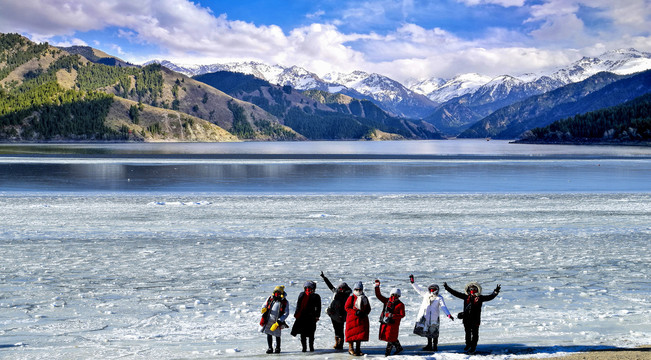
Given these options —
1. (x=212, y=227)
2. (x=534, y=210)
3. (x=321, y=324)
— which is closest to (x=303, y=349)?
(x=321, y=324)

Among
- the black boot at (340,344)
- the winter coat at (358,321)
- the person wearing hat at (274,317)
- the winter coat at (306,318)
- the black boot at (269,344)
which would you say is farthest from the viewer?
the black boot at (340,344)

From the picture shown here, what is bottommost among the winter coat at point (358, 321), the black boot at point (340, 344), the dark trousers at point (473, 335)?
the black boot at point (340, 344)

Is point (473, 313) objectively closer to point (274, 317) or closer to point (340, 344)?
point (340, 344)

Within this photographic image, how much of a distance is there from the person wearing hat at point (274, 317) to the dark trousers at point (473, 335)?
14.0 feet

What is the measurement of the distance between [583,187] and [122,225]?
156 ft

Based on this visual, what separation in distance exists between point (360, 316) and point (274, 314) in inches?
77.9

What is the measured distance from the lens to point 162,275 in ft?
65.8

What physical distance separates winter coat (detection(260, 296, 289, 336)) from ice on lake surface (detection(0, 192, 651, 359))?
2.15 feet

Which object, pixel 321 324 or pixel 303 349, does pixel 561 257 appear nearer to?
pixel 321 324

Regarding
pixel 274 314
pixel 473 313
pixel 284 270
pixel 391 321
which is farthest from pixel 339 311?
pixel 284 270

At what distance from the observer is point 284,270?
20906 millimetres

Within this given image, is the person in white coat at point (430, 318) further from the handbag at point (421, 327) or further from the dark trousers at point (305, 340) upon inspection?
the dark trousers at point (305, 340)

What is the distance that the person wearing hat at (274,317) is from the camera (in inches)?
504

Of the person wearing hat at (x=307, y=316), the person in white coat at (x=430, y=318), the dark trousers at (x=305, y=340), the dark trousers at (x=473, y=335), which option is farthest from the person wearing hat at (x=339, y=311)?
the dark trousers at (x=473, y=335)
